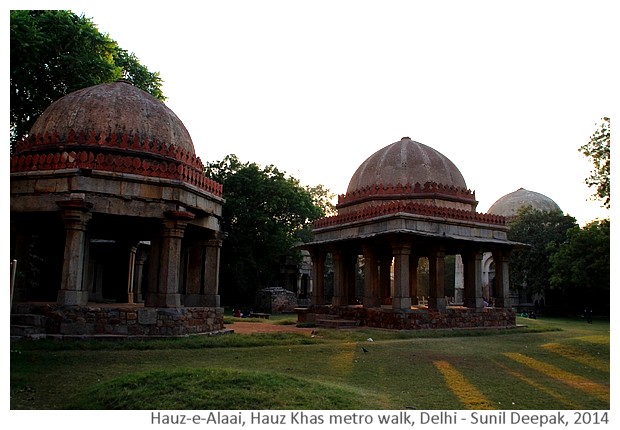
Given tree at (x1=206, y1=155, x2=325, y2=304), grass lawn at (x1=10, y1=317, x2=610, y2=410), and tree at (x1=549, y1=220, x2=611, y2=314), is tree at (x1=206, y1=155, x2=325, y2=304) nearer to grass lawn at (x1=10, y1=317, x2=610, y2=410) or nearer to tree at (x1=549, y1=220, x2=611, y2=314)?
tree at (x1=549, y1=220, x2=611, y2=314)

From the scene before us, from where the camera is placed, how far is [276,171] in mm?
35000

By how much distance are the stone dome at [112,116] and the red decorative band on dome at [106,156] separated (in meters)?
0.31

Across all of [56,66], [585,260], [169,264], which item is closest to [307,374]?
[169,264]

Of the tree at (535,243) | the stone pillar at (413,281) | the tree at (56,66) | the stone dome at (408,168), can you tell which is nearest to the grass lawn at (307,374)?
the stone dome at (408,168)

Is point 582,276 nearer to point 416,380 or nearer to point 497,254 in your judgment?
point 497,254

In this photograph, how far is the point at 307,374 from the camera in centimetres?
938

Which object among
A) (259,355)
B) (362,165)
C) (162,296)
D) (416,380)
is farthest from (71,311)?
(362,165)

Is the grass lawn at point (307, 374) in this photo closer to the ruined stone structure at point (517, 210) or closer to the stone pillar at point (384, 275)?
the stone pillar at point (384, 275)

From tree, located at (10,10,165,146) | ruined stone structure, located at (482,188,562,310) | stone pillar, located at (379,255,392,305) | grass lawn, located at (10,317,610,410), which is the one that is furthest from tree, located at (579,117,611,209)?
ruined stone structure, located at (482,188,562,310)

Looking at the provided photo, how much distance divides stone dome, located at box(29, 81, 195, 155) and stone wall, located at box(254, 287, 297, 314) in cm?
1798

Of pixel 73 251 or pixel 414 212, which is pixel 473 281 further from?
pixel 73 251

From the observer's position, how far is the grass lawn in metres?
6.85

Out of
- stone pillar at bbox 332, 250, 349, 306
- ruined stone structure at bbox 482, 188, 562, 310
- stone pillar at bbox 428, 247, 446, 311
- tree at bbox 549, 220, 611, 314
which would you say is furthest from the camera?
ruined stone structure at bbox 482, 188, 562, 310

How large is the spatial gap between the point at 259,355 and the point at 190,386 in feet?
15.2
